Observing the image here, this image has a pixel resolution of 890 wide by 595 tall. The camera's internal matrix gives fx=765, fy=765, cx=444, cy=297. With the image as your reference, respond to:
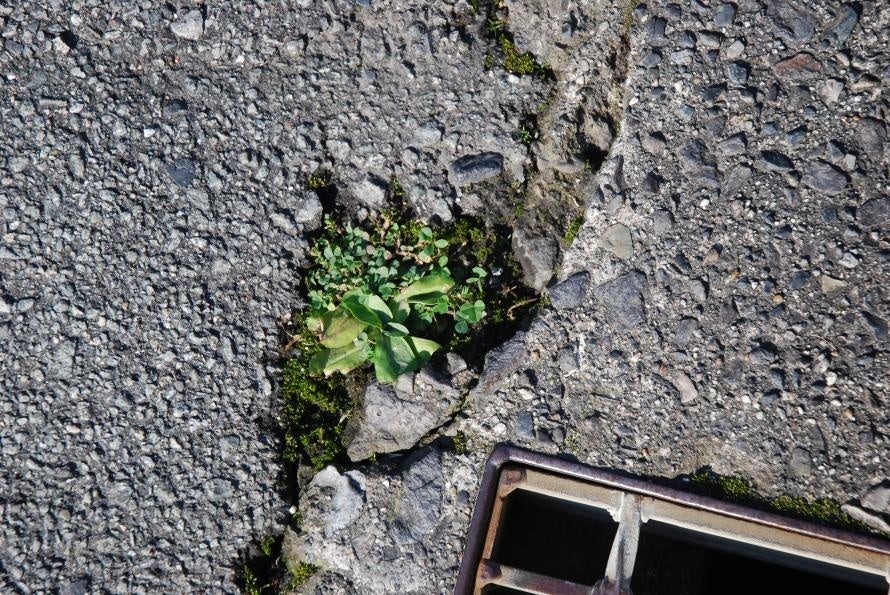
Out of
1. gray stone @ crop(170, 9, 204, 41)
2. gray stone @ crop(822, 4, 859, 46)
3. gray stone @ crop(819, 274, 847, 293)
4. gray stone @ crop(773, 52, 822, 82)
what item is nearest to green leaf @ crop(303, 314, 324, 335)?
gray stone @ crop(170, 9, 204, 41)

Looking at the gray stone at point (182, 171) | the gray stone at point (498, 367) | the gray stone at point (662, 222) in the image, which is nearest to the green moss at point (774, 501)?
the gray stone at point (498, 367)

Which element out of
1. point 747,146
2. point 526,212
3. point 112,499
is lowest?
point 112,499

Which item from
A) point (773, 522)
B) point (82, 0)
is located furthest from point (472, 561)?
point (82, 0)

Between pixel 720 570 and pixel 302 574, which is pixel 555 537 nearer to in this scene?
pixel 720 570

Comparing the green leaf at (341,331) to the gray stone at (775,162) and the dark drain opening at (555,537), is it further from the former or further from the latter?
the gray stone at (775,162)

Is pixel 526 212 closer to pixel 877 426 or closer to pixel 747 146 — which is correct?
pixel 747 146

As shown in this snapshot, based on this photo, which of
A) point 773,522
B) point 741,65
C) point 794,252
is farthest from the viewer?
point 741,65

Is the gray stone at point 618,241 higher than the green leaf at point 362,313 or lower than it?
higher
